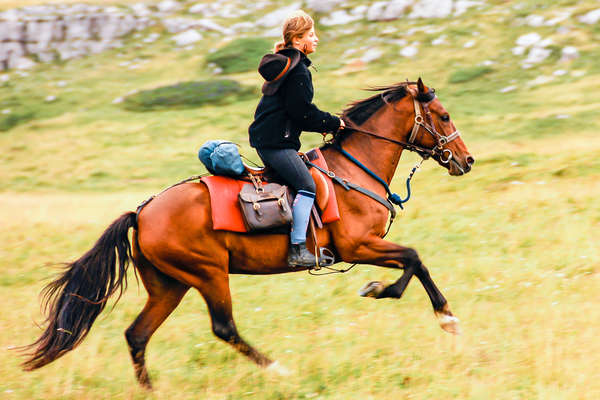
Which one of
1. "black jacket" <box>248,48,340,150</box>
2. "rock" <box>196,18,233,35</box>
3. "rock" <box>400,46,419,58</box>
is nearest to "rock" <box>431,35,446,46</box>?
"rock" <box>400,46,419,58</box>

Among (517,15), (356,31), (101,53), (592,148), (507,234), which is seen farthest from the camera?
(101,53)

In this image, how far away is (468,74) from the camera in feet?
95.2

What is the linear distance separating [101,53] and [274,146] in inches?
1417

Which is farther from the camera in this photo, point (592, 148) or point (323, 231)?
point (592, 148)

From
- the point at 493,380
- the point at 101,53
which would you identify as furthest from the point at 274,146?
the point at 101,53

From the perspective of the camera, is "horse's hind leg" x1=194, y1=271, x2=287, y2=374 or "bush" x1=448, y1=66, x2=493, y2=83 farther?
"bush" x1=448, y1=66, x2=493, y2=83

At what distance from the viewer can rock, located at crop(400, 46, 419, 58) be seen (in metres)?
32.0

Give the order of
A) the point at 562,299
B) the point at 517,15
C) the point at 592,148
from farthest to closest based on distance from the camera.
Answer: the point at 517,15, the point at 592,148, the point at 562,299

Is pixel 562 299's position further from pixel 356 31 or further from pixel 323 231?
pixel 356 31

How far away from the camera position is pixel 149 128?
28219 millimetres

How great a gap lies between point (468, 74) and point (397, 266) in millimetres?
24162

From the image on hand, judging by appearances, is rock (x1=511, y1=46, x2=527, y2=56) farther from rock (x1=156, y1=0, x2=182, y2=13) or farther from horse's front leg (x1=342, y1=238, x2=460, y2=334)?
horse's front leg (x1=342, y1=238, x2=460, y2=334)

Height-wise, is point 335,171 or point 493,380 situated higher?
point 335,171

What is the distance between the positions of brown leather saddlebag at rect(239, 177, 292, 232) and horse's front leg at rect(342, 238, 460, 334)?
0.94m
